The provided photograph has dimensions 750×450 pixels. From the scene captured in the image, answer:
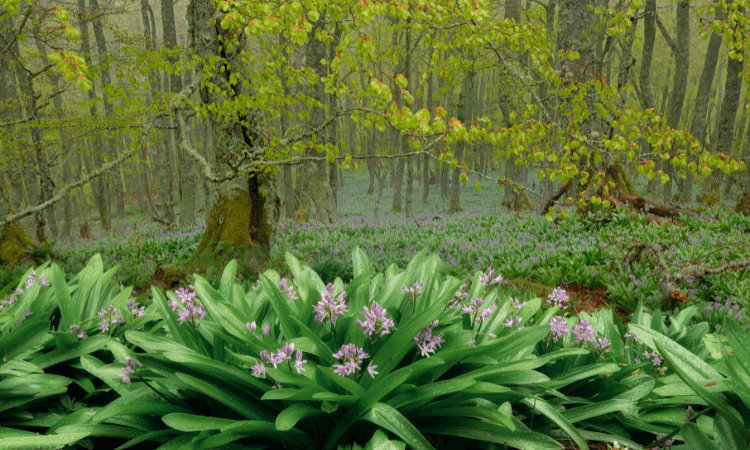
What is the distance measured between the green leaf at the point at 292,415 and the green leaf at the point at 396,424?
22cm

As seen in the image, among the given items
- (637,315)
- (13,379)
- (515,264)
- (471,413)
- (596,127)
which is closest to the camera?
(471,413)

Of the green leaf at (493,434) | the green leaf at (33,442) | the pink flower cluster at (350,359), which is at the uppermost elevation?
the pink flower cluster at (350,359)

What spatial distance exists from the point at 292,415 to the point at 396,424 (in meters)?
0.39

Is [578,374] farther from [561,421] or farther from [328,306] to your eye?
[328,306]

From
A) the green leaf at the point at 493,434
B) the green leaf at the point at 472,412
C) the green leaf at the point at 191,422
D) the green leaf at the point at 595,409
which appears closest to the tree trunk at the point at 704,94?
the green leaf at the point at 595,409

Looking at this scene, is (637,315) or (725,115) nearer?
(637,315)

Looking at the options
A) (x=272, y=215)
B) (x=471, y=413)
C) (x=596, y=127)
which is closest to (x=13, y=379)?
(x=471, y=413)

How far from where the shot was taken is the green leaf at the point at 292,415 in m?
1.43

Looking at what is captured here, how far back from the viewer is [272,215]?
6859 mm

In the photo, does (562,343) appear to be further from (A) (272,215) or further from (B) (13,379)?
(A) (272,215)

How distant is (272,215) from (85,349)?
15.4 feet

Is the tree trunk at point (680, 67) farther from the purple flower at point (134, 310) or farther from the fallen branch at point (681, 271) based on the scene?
the purple flower at point (134, 310)

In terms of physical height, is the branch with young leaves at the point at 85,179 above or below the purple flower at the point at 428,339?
above

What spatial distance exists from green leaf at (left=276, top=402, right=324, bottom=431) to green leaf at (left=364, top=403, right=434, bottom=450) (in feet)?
0.73
